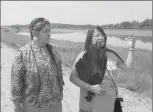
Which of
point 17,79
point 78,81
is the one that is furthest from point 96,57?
point 17,79

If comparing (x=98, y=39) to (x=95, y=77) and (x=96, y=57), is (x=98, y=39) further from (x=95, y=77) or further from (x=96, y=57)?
(x=95, y=77)

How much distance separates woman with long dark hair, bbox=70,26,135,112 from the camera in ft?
7.85

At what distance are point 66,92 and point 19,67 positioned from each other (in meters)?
4.22

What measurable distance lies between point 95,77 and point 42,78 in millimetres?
591

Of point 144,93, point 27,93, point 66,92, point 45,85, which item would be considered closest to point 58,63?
point 45,85

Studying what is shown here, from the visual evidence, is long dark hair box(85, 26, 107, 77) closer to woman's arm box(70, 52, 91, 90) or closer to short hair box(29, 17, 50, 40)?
woman's arm box(70, 52, 91, 90)

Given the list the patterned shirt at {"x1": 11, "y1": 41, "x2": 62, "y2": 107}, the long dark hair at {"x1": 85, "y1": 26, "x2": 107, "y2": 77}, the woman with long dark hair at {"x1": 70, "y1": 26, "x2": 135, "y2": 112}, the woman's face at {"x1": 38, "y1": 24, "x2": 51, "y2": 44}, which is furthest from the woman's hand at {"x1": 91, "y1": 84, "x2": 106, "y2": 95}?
the woman's face at {"x1": 38, "y1": 24, "x2": 51, "y2": 44}

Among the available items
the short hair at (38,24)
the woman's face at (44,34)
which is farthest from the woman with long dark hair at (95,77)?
the short hair at (38,24)

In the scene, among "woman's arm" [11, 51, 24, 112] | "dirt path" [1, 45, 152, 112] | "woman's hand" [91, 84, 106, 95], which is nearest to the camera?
"woman's arm" [11, 51, 24, 112]

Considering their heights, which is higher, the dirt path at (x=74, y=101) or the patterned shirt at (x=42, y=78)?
the patterned shirt at (x=42, y=78)

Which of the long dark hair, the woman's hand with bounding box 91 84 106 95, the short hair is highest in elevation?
the short hair

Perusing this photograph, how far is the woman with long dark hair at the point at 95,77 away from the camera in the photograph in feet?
7.85

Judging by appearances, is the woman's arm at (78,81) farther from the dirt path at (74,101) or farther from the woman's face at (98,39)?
the dirt path at (74,101)

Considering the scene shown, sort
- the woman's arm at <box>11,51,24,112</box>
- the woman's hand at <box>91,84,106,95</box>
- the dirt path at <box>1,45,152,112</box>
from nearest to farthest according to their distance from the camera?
the woman's arm at <box>11,51,24,112</box> → the woman's hand at <box>91,84,106,95</box> → the dirt path at <box>1,45,152,112</box>
